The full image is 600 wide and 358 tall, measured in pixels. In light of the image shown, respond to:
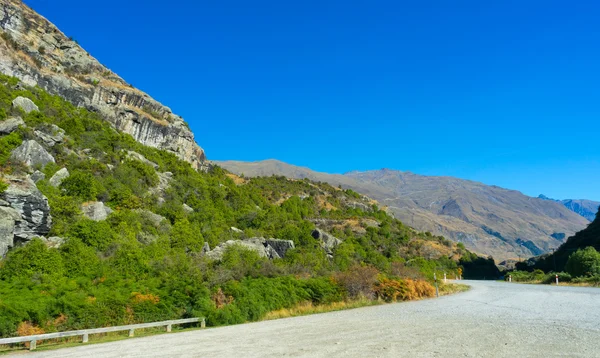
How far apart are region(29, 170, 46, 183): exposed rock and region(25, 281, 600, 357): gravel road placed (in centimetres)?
2333

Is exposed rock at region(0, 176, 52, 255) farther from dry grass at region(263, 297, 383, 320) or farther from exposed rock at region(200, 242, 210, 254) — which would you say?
dry grass at region(263, 297, 383, 320)

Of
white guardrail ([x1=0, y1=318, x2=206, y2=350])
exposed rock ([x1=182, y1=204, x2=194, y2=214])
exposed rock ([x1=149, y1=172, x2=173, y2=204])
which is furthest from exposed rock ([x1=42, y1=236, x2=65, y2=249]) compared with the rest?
exposed rock ([x1=182, y1=204, x2=194, y2=214])

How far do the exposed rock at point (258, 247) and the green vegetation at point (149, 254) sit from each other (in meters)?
A: 1.31

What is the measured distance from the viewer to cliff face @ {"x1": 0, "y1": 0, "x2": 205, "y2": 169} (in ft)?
169

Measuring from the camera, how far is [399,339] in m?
10.9

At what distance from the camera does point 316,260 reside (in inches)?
1560

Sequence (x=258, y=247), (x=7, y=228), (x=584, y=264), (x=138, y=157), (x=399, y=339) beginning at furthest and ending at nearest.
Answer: (x=138, y=157) → (x=258, y=247) → (x=584, y=264) → (x=7, y=228) → (x=399, y=339)

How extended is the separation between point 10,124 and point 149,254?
18.7m

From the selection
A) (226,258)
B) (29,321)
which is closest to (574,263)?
(226,258)

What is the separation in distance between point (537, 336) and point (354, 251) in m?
41.5

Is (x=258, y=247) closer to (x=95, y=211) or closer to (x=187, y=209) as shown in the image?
(x=187, y=209)

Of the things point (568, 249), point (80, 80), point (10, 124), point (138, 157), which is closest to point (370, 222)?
point (568, 249)

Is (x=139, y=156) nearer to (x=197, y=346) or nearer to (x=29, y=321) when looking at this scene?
(x=29, y=321)

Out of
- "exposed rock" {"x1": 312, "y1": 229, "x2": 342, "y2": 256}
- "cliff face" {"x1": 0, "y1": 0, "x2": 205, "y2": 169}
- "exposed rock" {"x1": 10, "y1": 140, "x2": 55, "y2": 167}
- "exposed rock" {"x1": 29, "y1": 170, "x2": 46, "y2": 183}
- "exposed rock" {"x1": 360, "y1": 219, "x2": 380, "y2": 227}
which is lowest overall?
"exposed rock" {"x1": 312, "y1": 229, "x2": 342, "y2": 256}
